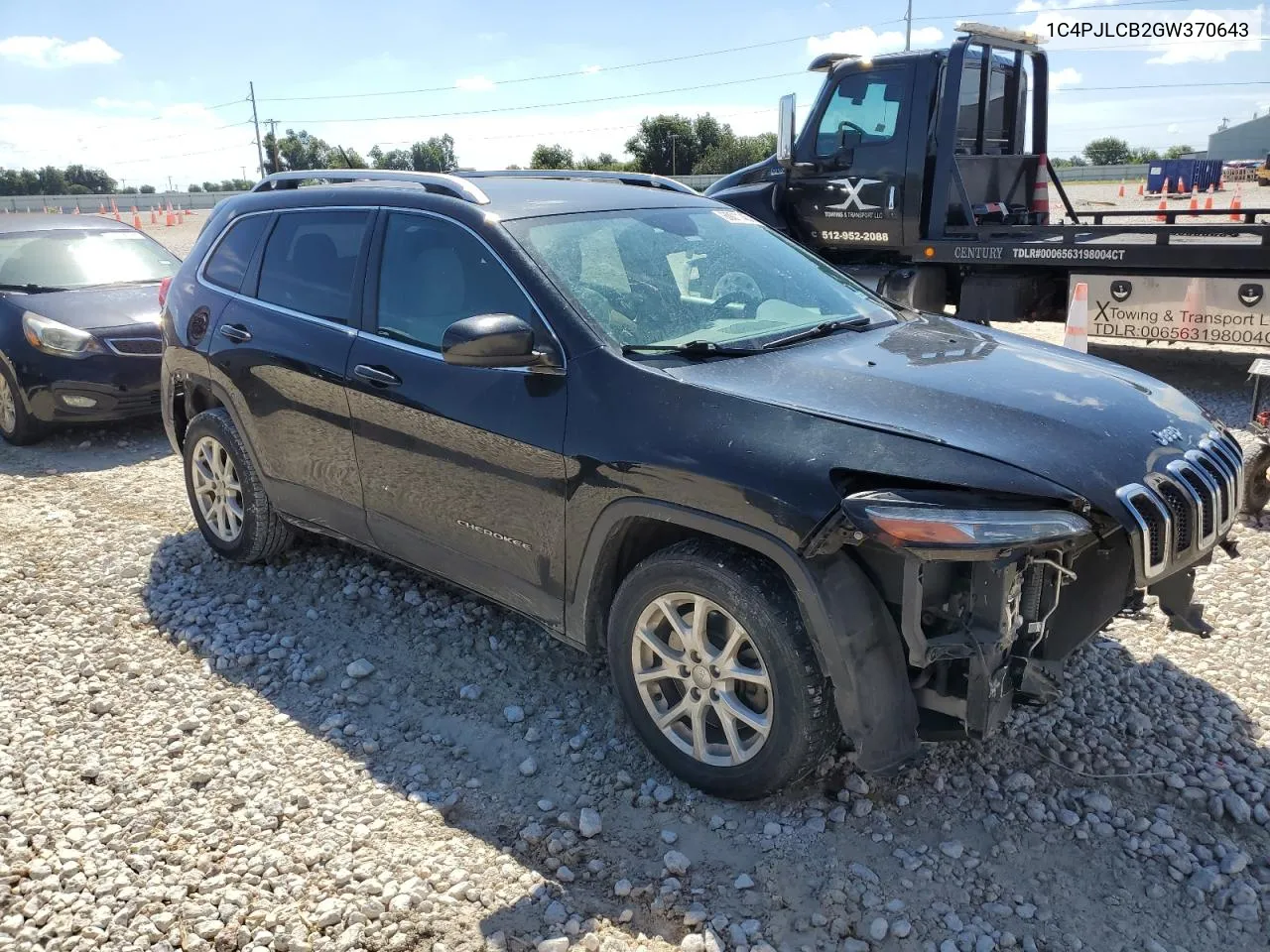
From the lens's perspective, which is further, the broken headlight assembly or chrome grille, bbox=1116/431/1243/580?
chrome grille, bbox=1116/431/1243/580

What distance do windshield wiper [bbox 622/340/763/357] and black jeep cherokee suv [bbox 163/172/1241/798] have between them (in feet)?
0.04

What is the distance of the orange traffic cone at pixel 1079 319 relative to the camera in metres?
7.64

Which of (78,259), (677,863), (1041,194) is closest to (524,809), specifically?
(677,863)

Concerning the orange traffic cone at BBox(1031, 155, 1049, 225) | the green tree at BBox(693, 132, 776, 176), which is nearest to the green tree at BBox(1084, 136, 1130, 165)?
the green tree at BBox(693, 132, 776, 176)

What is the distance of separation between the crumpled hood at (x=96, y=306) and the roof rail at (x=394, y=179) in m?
3.18

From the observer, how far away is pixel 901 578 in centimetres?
280

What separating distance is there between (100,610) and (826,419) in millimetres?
3636

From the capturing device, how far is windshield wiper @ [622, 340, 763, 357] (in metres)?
3.36

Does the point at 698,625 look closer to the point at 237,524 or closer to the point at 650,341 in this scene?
the point at 650,341

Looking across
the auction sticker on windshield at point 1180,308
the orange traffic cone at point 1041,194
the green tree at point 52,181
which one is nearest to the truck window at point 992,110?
the orange traffic cone at point 1041,194

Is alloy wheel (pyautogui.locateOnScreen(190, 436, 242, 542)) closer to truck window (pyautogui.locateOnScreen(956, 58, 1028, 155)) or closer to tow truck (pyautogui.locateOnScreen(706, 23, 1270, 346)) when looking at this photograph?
tow truck (pyautogui.locateOnScreen(706, 23, 1270, 346))

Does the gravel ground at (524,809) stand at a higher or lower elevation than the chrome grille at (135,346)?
lower

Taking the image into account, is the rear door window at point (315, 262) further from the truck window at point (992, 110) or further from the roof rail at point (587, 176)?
the truck window at point (992, 110)

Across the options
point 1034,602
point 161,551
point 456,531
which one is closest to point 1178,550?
point 1034,602
